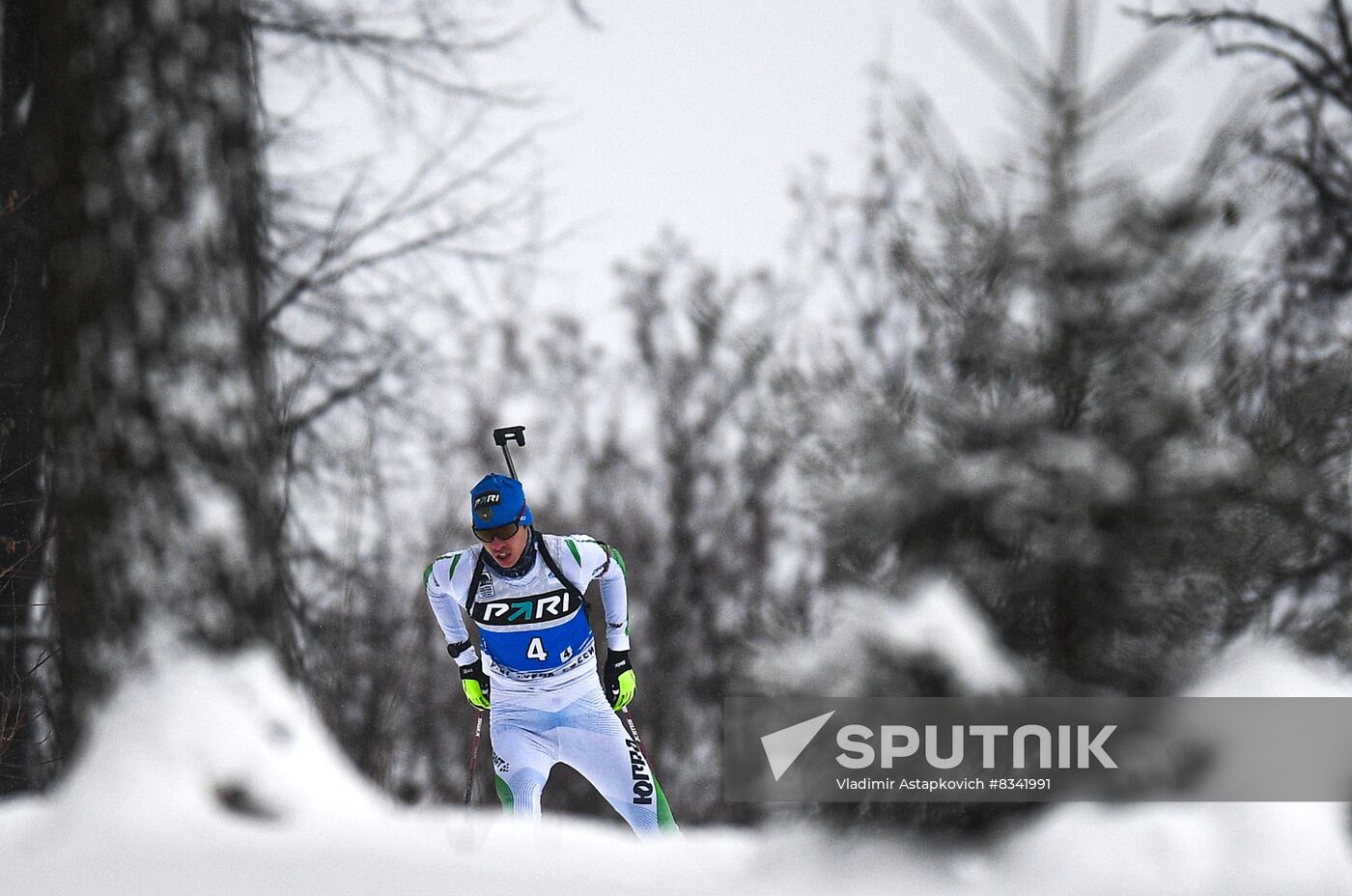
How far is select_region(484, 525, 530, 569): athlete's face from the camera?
555 centimetres

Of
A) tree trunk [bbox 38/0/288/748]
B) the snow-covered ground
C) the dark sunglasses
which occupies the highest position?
tree trunk [bbox 38/0/288/748]

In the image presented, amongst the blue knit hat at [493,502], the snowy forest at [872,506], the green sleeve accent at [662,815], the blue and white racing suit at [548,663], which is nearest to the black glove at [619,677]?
the blue and white racing suit at [548,663]

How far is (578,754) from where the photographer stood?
6176 millimetres

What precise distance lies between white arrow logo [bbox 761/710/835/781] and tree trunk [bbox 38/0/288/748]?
127 centimetres

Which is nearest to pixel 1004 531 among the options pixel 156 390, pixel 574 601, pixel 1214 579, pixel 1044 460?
pixel 1044 460

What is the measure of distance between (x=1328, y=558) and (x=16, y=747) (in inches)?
303

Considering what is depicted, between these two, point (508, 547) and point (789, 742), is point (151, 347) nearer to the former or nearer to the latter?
→ point (789, 742)

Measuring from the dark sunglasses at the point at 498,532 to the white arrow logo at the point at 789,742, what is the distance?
3.45 meters

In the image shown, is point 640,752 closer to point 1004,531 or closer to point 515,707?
point 515,707

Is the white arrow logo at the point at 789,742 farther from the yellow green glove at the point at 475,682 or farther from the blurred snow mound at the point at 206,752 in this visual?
the yellow green glove at the point at 475,682

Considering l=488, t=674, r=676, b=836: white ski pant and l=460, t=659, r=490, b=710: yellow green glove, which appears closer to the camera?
l=488, t=674, r=676, b=836: white ski pant

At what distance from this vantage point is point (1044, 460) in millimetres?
2041

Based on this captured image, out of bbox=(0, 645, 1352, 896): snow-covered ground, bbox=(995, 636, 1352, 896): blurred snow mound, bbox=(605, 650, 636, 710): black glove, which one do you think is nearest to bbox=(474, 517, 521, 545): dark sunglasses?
bbox=(605, 650, 636, 710): black glove

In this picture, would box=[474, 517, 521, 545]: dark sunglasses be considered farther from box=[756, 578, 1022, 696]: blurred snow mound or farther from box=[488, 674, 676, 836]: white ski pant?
box=[756, 578, 1022, 696]: blurred snow mound
